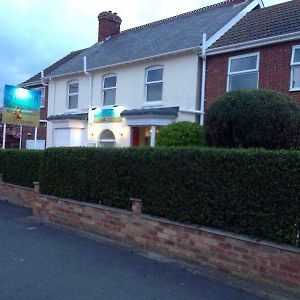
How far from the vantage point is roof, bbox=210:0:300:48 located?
590 inches

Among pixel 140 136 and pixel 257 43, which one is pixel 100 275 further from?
pixel 140 136

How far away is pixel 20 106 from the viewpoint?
19.0m

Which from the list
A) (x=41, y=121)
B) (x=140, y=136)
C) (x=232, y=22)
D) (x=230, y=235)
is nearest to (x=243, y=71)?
(x=232, y=22)

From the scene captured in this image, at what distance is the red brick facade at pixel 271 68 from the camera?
14156mm

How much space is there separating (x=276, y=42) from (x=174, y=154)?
26.5 feet

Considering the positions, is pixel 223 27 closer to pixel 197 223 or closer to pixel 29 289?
pixel 197 223

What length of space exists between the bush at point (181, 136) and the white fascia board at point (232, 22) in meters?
4.60

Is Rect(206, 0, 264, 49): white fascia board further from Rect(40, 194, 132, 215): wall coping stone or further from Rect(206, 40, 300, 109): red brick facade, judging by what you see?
Rect(40, 194, 132, 215): wall coping stone

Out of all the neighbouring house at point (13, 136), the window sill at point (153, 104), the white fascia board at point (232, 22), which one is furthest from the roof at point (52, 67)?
the white fascia board at point (232, 22)

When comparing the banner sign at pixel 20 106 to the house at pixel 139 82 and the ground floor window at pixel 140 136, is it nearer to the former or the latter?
the house at pixel 139 82

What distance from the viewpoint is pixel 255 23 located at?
16.9m

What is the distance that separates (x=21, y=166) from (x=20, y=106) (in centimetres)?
494

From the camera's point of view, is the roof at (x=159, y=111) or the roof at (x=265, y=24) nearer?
the roof at (x=265, y=24)

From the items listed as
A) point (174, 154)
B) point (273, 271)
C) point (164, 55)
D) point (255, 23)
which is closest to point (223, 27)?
point (255, 23)
